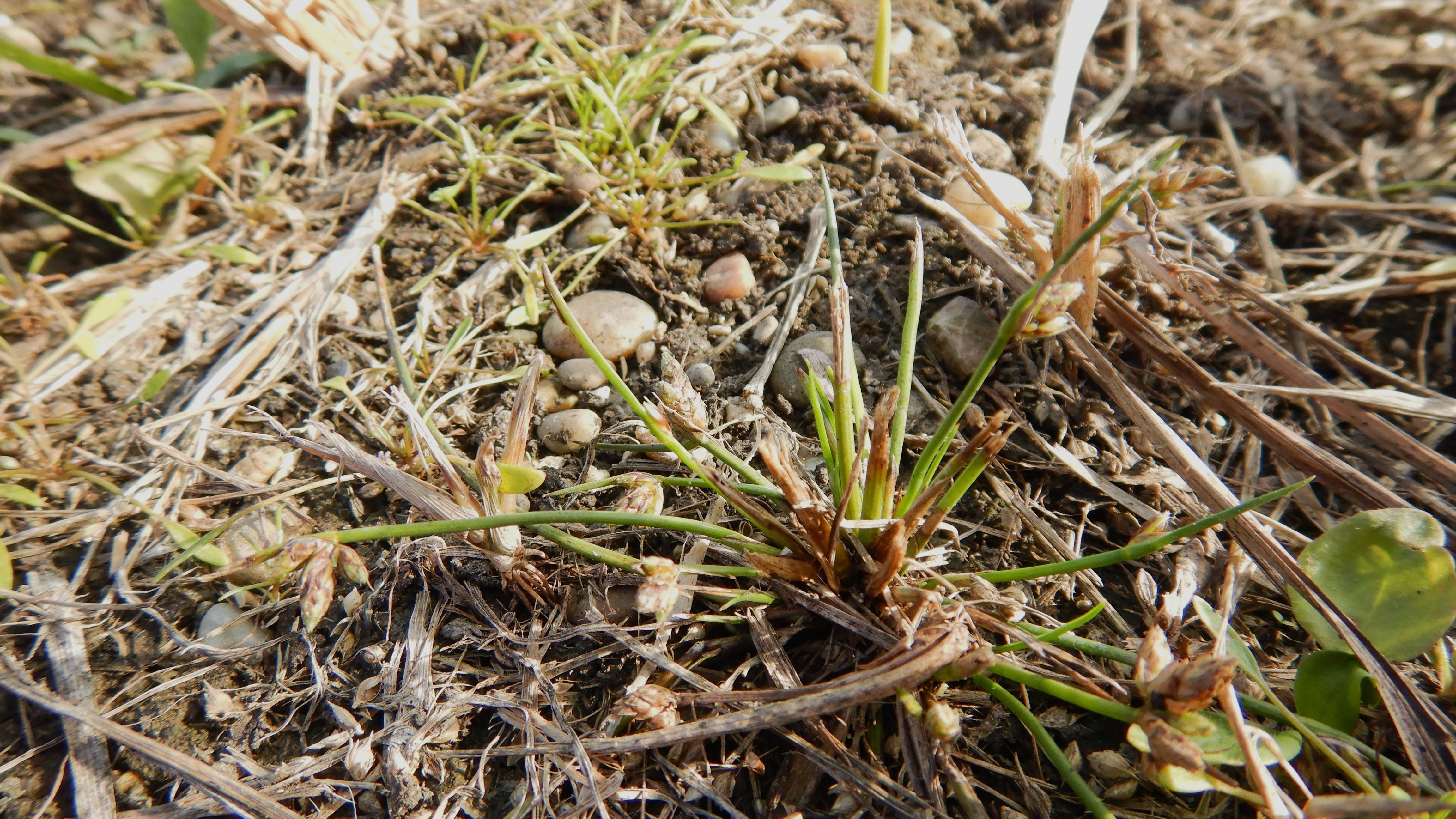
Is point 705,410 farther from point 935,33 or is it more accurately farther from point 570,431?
point 935,33

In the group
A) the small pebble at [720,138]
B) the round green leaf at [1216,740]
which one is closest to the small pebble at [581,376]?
the small pebble at [720,138]

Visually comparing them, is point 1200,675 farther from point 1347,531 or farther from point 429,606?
point 429,606

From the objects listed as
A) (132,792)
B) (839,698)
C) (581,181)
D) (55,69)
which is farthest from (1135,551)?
(55,69)

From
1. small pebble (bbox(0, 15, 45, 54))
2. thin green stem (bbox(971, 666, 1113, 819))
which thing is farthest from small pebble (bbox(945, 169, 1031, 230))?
small pebble (bbox(0, 15, 45, 54))

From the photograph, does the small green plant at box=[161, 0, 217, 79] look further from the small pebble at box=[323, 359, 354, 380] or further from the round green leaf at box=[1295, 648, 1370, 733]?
the round green leaf at box=[1295, 648, 1370, 733]

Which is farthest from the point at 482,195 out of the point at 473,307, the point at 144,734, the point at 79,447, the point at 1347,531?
the point at 1347,531
